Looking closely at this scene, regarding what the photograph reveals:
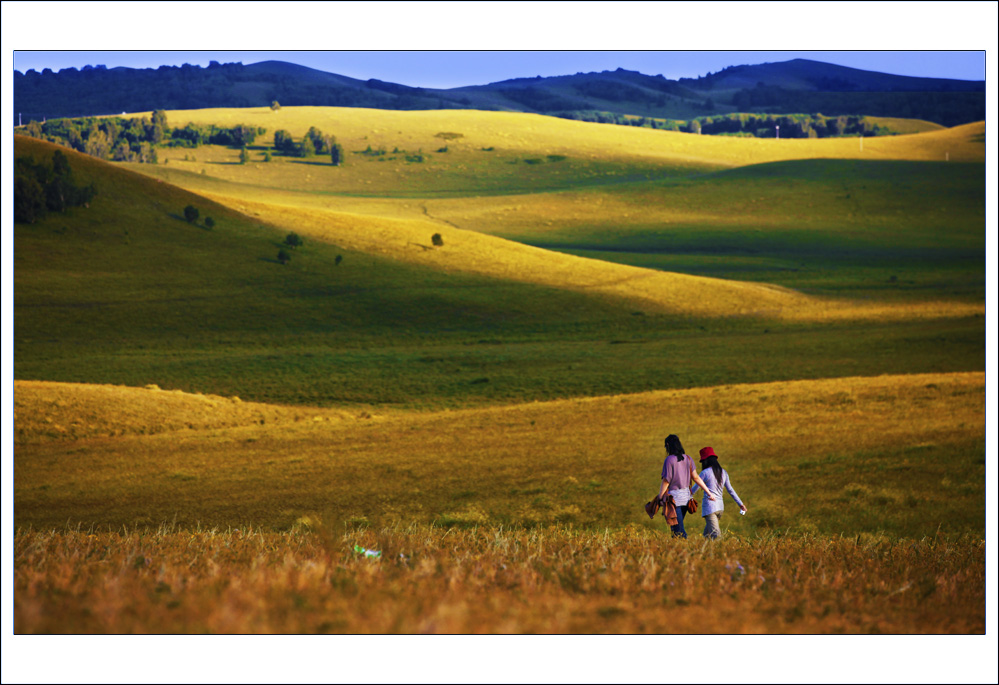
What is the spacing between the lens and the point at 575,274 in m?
93.0

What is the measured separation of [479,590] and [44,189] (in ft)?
318

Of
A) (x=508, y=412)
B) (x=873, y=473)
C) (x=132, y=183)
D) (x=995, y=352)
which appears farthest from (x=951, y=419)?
(x=132, y=183)

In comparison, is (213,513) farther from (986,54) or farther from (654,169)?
(654,169)

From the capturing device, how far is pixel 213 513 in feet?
72.0

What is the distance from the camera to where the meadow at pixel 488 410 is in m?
5.05

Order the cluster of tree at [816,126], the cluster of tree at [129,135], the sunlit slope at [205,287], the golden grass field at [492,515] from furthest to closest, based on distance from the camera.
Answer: the cluster of tree at [816,126]
the cluster of tree at [129,135]
the sunlit slope at [205,287]
the golden grass field at [492,515]

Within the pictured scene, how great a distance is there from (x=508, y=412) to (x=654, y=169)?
525 feet

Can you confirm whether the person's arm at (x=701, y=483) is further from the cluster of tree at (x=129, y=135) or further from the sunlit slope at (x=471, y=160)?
the sunlit slope at (x=471, y=160)

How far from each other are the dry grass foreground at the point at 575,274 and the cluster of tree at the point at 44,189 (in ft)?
58.6

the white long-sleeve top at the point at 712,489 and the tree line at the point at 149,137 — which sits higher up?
the tree line at the point at 149,137

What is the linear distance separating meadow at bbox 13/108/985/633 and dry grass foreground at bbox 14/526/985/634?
3 centimetres

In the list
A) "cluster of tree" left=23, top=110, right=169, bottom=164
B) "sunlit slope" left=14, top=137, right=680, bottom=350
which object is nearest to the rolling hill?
"sunlit slope" left=14, top=137, right=680, bottom=350

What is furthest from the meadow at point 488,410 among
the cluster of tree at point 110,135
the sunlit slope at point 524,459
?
the cluster of tree at point 110,135

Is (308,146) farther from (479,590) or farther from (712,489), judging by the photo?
(479,590)
